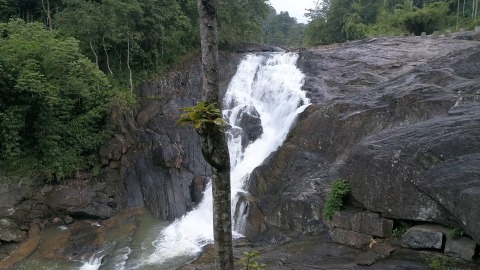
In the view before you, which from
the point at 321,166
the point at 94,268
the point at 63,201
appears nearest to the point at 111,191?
the point at 63,201

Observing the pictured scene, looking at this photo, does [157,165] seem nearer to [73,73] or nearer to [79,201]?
[79,201]

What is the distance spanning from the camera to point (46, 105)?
14328mm

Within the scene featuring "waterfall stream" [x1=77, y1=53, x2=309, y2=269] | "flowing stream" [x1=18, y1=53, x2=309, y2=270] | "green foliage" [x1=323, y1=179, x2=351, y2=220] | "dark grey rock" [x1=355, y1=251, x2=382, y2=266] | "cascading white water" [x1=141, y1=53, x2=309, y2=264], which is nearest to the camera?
"dark grey rock" [x1=355, y1=251, x2=382, y2=266]

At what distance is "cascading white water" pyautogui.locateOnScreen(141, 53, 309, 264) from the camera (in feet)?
43.0

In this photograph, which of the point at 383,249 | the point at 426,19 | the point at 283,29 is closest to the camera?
the point at 383,249

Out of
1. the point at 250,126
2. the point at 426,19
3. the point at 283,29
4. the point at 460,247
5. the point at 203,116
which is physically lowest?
the point at 460,247

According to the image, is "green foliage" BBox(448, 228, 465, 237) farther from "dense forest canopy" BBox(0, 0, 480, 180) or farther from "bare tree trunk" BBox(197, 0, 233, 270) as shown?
"dense forest canopy" BBox(0, 0, 480, 180)

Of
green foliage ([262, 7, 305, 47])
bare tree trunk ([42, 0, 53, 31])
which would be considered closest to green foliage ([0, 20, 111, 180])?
bare tree trunk ([42, 0, 53, 31])

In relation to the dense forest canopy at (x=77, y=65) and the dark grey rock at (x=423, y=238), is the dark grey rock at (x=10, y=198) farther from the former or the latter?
the dark grey rock at (x=423, y=238)

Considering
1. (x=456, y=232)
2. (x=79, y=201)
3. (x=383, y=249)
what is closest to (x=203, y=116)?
(x=456, y=232)

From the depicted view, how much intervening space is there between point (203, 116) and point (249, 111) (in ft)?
46.8

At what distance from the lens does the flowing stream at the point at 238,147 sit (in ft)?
39.4

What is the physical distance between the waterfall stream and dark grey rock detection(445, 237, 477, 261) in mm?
6699

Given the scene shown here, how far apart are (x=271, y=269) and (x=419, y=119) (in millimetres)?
6445
